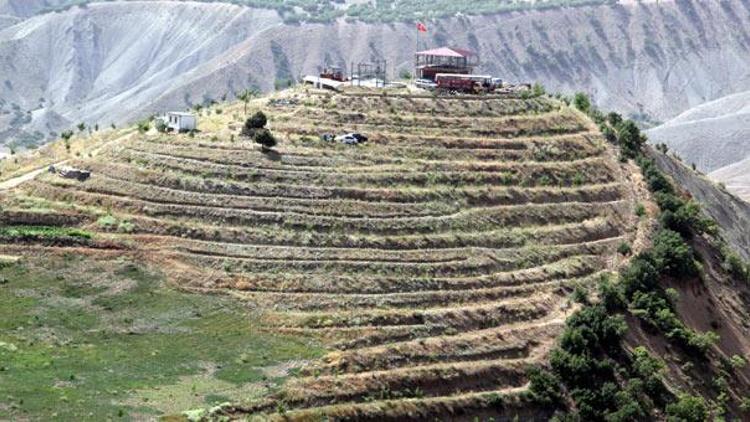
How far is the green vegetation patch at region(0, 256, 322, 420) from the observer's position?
57.4 meters

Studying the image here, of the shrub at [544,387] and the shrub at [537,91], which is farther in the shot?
the shrub at [537,91]

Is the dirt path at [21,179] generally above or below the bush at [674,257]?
above

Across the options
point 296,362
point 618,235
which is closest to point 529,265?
point 618,235

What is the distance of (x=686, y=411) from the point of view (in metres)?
68.2

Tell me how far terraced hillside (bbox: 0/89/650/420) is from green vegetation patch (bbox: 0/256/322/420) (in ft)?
5.29

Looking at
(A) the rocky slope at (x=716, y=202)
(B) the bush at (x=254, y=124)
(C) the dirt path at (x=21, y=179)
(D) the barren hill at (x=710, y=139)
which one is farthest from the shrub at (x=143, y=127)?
(D) the barren hill at (x=710, y=139)

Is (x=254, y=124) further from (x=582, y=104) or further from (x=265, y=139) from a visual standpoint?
(x=582, y=104)

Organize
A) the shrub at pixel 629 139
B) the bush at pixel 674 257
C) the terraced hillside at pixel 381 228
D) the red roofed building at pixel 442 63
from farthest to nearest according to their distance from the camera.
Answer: the red roofed building at pixel 442 63, the shrub at pixel 629 139, the bush at pixel 674 257, the terraced hillside at pixel 381 228

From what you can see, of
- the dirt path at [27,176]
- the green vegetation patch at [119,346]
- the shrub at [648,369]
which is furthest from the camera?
the dirt path at [27,176]

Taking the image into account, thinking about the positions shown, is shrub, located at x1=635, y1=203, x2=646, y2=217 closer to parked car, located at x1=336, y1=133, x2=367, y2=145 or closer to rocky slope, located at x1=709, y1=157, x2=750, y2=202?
parked car, located at x1=336, y1=133, x2=367, y2=145

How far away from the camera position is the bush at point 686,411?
224 ft

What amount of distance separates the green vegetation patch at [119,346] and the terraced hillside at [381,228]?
5.29 feet

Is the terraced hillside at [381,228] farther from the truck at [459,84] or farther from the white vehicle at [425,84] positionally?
the white vehicle at [425,84]

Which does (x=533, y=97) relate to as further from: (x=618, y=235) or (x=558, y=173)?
(x=618, y=235)
